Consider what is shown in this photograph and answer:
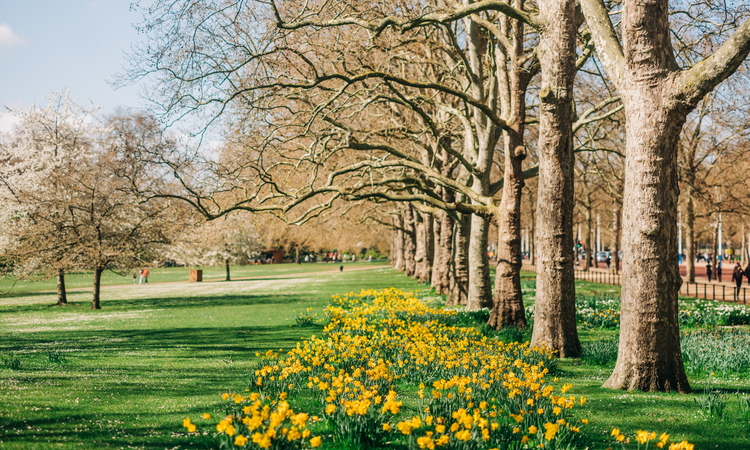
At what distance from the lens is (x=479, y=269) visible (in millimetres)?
14477

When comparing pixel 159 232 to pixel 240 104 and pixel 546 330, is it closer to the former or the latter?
pixel 240 104

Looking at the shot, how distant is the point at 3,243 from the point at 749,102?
31078mm

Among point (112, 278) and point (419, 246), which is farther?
point (112, 278)

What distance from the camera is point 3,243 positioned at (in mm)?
25156

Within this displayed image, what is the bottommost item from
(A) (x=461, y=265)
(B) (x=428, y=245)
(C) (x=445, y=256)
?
(A) (x=461, y=265)

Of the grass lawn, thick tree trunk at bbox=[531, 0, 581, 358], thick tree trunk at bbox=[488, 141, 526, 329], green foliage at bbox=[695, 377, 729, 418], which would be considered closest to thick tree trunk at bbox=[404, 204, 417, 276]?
the grass lawn

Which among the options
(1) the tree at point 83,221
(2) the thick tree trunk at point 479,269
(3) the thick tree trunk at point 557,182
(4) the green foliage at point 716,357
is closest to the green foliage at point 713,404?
(4) the green foliage at point 716,357

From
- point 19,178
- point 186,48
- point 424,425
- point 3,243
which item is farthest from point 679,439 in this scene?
point 19,178

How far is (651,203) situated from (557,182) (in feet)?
8.77

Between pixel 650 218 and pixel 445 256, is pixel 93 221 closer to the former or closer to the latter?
pixel 445 256

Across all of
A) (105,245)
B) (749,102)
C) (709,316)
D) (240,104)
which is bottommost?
(709,316)

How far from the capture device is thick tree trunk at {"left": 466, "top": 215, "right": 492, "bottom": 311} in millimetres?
14231

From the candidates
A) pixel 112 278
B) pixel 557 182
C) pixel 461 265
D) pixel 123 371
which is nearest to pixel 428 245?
pixel 461 265

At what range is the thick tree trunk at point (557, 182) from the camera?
863cm
